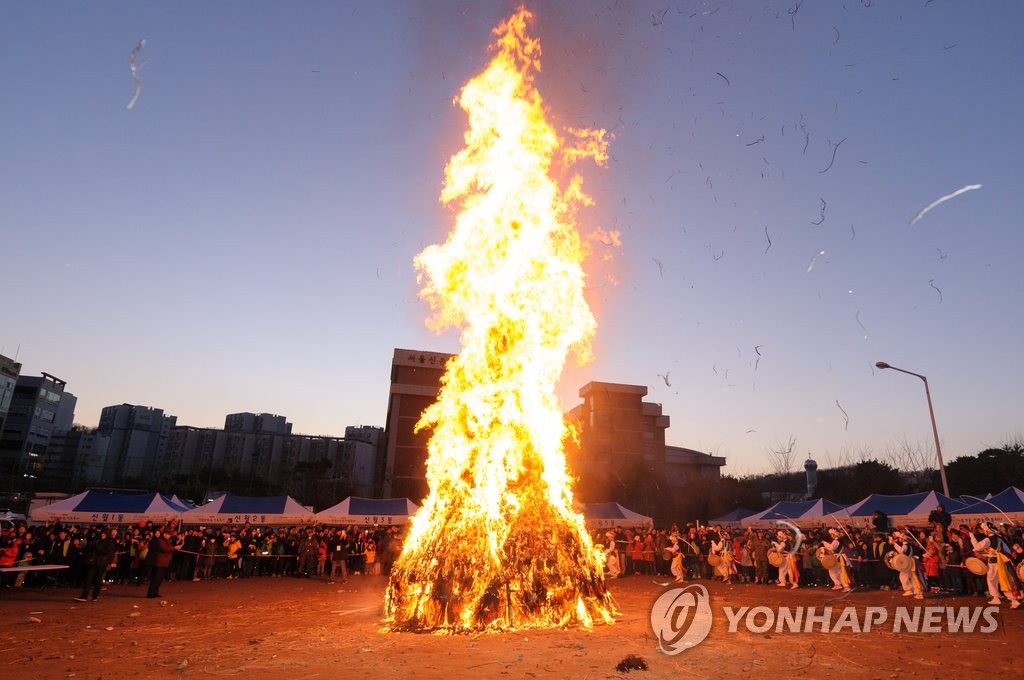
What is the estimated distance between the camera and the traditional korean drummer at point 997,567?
1442 cm

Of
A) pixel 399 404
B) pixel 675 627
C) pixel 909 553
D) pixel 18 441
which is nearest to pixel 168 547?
pixel 675 627

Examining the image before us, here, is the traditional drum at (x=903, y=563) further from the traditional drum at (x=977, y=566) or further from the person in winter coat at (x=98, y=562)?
the person in winter coat at (x=98, y=562)

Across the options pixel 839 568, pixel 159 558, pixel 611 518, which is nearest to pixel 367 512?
pixel 611 518

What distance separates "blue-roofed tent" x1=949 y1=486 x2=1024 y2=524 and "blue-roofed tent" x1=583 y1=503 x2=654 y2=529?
50.7 feet

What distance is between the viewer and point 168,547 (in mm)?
16641

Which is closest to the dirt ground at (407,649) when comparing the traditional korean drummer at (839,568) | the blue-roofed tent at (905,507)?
the traditional korean drummer at (839,568)

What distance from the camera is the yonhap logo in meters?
10.2

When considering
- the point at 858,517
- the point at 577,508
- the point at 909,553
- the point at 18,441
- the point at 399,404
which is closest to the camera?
the point at 909,553

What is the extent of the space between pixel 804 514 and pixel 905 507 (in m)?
5.31

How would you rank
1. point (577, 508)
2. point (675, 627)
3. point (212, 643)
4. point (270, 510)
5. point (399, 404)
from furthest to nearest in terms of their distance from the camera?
point (399, 404) < point (577, 508) < point (270, 510) < point (675, 627) < point (212, 643)

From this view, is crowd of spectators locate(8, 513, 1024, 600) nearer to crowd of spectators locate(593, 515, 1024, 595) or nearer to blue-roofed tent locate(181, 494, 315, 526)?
crowd of spectators locate(593, 515, 1024, 595)

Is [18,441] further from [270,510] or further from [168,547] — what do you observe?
[168,547]

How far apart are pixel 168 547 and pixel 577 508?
23.1m

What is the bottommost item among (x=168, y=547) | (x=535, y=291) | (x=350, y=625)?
(x=350, y=625)
